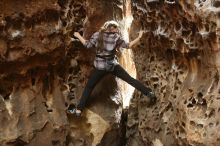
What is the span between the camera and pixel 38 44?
18.9 ft

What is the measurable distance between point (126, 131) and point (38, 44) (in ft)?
6.58

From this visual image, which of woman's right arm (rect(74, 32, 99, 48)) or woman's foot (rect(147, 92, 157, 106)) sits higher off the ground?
woman's right arm (rect(74, 32, 99, 48))

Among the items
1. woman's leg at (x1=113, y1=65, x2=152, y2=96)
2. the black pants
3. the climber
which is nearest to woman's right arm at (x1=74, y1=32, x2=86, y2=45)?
the climber

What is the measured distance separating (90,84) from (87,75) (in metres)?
0.35

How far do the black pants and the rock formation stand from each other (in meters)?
0.23

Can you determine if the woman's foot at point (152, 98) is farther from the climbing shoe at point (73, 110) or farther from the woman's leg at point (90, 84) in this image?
the climbing shoe at point (73, 110)

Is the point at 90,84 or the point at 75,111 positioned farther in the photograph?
the point at 75,111

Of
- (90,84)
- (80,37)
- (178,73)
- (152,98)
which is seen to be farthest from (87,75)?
(178,73)

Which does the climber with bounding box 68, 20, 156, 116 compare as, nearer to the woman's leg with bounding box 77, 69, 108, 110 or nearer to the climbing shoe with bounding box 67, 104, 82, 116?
the woman's leg with bounding box 77, 69, 108, 110

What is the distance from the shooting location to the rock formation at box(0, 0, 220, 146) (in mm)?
5207

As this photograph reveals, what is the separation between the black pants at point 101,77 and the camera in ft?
18.9

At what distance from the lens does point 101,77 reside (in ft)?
19.2

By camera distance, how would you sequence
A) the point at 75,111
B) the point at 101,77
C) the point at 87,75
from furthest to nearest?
the point at 87,75 → the point at 75,111 → the point at 101,77

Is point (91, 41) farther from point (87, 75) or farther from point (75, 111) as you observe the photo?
point (75, 111)
